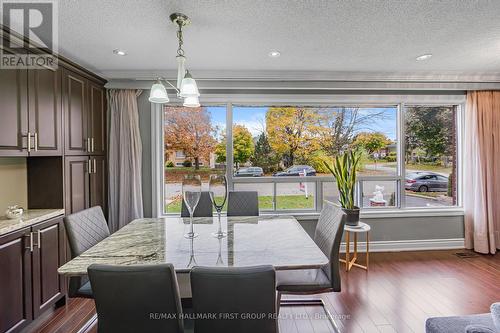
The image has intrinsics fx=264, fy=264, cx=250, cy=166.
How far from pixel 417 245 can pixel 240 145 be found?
116 inches

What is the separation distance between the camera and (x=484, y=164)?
11.8 feet

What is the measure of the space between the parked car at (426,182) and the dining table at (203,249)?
276 centimetres

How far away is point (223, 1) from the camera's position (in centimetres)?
184

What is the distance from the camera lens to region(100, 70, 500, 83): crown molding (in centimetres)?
335

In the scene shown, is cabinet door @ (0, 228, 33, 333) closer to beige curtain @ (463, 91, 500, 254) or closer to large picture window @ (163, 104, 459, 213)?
large picture window @ (163, 104, 459, 213)

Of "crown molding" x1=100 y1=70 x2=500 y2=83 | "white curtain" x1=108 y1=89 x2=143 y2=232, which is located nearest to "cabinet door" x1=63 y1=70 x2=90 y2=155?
"white curtain" x1=108 y1=89 x2=143 y2=232

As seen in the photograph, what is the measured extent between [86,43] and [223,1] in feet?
4.98

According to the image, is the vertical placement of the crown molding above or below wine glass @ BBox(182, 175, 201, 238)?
above

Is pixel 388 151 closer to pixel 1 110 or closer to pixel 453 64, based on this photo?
pixel 453 64

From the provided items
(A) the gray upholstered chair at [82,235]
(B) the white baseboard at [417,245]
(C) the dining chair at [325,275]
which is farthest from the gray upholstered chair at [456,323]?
(B) the white baseboard at [417,245]

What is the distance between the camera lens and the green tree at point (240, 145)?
3.77 m

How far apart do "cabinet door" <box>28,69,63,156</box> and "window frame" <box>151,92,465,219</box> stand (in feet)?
3.86

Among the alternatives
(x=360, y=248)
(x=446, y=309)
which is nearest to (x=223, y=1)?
(x=446, y=309)

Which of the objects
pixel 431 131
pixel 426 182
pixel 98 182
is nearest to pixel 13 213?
pixel 98 182
